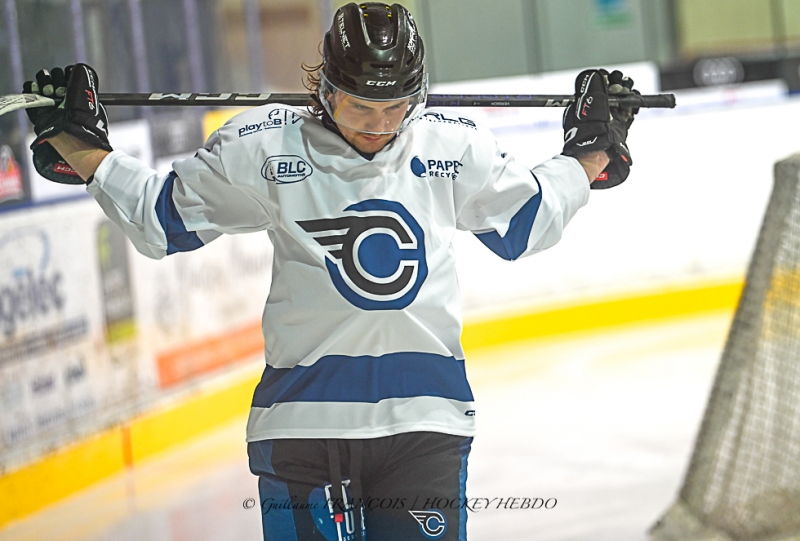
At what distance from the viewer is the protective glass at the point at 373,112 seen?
4.74ft

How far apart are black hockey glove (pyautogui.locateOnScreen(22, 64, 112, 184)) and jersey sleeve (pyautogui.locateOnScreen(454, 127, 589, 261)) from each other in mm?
542

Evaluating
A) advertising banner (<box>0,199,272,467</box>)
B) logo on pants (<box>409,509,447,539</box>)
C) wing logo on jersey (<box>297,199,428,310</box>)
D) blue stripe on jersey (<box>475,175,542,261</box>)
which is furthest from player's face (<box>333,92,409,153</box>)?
advertising banner (<box>0,199,272,467</box>)

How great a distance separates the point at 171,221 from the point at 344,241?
0.26 meters

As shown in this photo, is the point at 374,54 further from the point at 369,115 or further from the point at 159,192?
the point at 159,192

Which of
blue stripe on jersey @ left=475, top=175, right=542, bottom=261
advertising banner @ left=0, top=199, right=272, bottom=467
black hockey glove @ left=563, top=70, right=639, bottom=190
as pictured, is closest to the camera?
blue stripe on jersey @ left=475, top=175, right=542, bottom=261

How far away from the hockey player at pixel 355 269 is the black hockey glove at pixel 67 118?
0.49ft

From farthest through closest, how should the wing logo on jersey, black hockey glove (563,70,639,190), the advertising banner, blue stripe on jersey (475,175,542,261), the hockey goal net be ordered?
the advertising banner < the hockey goal net < black hockey glove (563,70,639,190) < blue stripe on jersey (475,175,542,261) < the wing logo on jersey

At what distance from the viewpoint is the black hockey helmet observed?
4.70ft

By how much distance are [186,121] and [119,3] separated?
54cm

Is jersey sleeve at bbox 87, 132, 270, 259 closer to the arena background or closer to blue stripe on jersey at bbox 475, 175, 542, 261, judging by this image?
blue stripe on jersey at bbox 475, 175, 542, 261

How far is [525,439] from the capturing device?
3969mm

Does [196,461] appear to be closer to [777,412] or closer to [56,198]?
[56,198]

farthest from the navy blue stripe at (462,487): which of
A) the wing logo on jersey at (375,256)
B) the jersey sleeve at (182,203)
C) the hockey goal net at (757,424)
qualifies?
the hockey goal net at (757,424)

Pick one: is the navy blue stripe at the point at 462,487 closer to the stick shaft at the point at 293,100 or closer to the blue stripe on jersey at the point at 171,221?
the blue stripe on jersey at the point at 171,221
